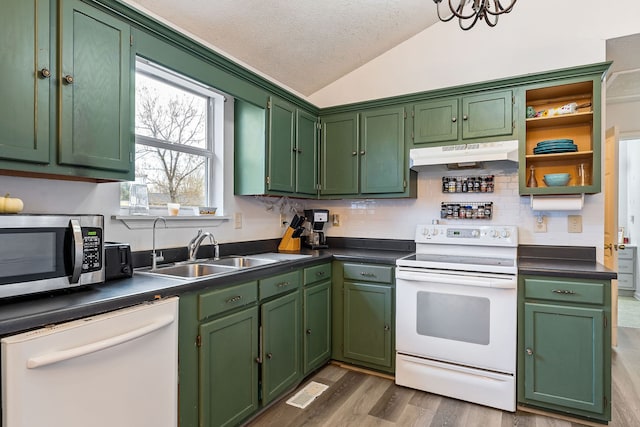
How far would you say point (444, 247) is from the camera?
298 cm

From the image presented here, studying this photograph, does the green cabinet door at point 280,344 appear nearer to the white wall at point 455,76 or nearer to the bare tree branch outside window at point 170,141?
the white wall at point 455,76

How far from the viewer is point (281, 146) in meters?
2.91

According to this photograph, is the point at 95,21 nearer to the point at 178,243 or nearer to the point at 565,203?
the point at 178,243

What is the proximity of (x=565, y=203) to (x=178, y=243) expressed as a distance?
266 centimetres

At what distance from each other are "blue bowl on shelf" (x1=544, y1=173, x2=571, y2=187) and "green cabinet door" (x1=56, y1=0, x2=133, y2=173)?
266cm


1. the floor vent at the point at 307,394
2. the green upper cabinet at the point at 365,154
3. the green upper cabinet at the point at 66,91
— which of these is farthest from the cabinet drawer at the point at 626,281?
the green upper cabinet at the point at 66,91

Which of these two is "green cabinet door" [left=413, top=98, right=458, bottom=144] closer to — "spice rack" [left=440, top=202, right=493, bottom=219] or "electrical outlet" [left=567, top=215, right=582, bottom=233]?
"spice rack" [left=440, top=202, right=493, bottom=219]

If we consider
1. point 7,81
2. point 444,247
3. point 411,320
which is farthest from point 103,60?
point 444,247

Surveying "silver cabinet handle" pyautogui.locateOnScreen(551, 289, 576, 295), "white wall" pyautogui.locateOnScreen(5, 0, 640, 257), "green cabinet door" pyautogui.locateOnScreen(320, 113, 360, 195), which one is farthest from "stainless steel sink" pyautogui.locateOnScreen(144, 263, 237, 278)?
"silver cabinet handle" pyautogui.locateOnScreen(551, 289, 576, 295)

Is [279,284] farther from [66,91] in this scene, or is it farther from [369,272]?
[66,91]

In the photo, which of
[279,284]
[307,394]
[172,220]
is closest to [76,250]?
[172,220]

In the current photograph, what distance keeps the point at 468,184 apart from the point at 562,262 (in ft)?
2.84

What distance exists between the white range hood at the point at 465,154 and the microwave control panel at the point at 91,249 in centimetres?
221

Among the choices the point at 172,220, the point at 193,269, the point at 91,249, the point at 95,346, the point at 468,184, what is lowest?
the point at 95,346
